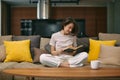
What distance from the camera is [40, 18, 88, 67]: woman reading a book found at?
9.67 ft

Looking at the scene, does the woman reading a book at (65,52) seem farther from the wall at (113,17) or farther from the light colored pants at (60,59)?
the wall at (113,17)

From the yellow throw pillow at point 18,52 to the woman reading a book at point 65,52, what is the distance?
0.53 m

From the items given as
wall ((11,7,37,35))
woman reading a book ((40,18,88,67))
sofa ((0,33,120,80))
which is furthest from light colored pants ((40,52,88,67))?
wall ((11,7,37,35))

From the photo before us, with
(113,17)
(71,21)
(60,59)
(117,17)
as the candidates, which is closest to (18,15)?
(113,17)

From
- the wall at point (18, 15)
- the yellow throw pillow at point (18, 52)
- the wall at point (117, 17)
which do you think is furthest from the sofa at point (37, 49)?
the wall at point (18, 15)

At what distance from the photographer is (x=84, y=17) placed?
870 centimetres

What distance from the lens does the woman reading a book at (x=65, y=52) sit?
2947 mm

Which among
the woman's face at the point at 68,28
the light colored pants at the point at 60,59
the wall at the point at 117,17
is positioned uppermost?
the wall at the point at 117,17

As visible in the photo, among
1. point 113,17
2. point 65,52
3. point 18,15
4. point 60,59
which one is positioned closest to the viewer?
point 60,59

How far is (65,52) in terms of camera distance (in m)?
3.17

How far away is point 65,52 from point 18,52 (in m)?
0.80

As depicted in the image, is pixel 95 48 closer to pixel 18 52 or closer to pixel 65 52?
pixel 65 52

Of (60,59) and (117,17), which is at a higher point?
(117,17)

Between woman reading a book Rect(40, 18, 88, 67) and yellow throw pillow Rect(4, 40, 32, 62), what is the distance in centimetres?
53
